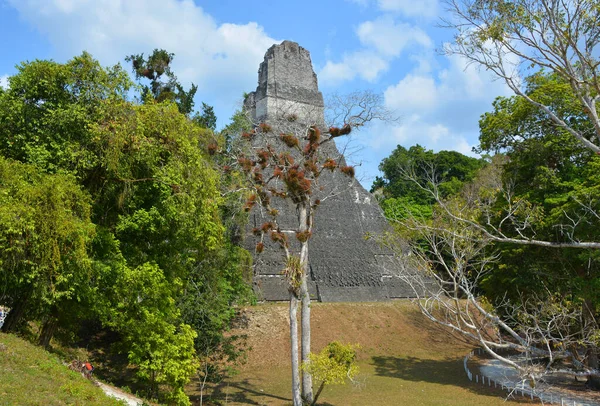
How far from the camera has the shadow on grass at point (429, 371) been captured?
14.1 metres

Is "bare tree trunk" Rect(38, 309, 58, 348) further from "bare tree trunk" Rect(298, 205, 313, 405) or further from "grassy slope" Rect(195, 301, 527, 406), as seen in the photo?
"bare tree trunk" Rect(298, 205, 313, 405)

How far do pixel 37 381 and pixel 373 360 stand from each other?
13309 mm

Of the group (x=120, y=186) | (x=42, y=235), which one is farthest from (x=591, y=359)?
(x=42, y=235)

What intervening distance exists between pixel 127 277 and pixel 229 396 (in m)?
5.32

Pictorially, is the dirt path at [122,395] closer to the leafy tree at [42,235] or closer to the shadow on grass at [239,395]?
the leafy tree at [42,235]

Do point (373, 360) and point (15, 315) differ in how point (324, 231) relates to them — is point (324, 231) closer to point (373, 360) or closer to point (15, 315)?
point (373, 360)

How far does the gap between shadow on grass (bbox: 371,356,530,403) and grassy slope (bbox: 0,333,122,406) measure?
9.85 m

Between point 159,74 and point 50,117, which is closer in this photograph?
point 50,117

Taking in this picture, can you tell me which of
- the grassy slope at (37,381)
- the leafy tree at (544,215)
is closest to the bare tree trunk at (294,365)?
the leafy tree at (544,215)

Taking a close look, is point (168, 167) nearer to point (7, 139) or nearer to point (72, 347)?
point (7, 139)

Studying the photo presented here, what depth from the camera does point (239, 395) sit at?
1353 cm

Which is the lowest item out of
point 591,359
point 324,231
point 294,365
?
point 294,365

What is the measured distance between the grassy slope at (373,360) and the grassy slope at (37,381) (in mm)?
5295

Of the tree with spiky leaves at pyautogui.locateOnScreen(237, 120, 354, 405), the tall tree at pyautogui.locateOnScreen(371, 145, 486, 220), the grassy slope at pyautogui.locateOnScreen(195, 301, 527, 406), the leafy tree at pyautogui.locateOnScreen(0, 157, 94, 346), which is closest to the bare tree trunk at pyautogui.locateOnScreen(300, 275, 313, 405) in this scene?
the tree with spiky leaves at pyautogui.locateOnScreen(237, 120, 354, 405)
